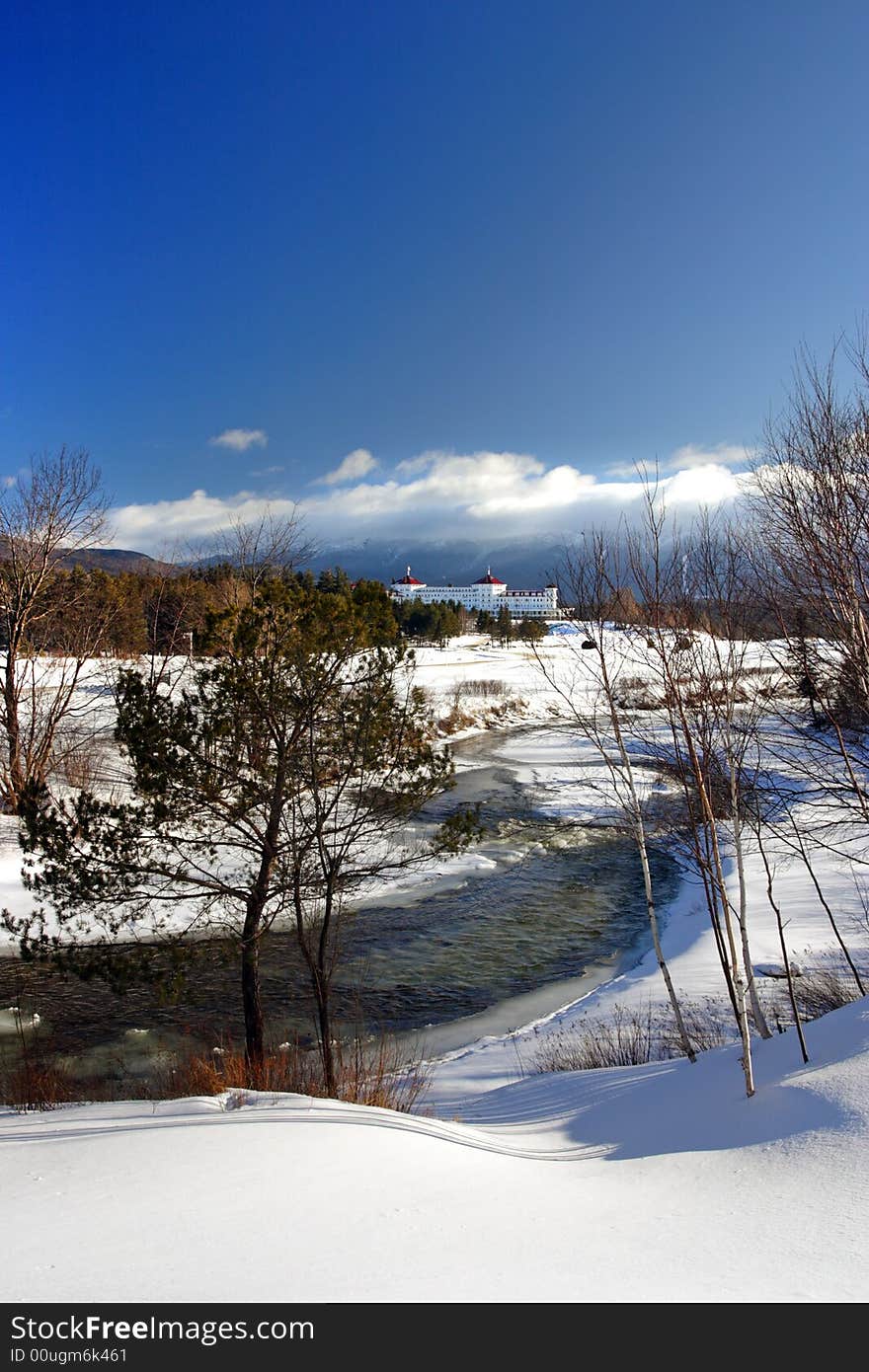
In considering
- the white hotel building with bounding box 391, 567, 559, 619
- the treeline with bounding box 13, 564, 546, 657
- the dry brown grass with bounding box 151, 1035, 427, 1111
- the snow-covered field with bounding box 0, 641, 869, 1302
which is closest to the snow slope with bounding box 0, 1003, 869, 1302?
the snow-covered field with bounding box 0, 641, 869, 1302

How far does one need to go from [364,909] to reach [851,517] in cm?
1258

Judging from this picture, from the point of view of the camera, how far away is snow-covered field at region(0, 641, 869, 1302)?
318 cm

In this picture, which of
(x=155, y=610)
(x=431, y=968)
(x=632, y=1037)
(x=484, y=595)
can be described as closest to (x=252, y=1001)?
(x=632, y=1037)

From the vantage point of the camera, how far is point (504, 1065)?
945 centimetres

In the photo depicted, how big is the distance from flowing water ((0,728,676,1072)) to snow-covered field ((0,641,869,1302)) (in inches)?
138

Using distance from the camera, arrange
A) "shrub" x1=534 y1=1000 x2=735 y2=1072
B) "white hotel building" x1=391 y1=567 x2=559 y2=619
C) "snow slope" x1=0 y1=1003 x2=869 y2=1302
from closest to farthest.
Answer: "snow slope" x1=0 y1=1003 x2=869 y2=1302 → "shrub" x1=534 y1=1000 x2=735 y2=1072 → "white hotel building" x1=391 y1=567 x2=559 y2=619

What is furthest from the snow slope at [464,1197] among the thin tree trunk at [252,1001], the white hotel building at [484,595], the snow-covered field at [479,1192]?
the white hotel building at [484,595]

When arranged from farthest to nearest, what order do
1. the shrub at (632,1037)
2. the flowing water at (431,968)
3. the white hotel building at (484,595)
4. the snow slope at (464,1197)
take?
the white hotel building at (484,595) < the flowing water at (431,968) < the shrub at (632,1037) < the snow slope at (464,1197)

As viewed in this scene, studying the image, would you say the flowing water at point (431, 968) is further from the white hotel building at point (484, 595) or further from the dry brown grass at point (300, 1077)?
the white hotel building at point (484, 595)

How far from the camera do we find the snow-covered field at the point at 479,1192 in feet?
10.4

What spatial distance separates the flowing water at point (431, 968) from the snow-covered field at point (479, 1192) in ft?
11.5

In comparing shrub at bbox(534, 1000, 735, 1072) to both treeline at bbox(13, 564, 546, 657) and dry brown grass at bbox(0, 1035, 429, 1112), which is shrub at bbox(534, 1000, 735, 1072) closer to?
dry brown grass at bbox(0, 1035, 429, 1112)
